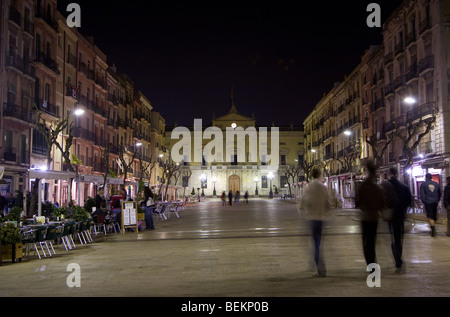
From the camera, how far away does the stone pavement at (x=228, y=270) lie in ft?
20.4

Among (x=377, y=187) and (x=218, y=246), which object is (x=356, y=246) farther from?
(x=377, y=187)

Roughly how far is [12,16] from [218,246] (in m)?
21.8

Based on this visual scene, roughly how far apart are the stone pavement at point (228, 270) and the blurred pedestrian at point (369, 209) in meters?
0.47

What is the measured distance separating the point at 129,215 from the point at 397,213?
10.2 metres

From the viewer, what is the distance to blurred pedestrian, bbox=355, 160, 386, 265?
22.8 feet

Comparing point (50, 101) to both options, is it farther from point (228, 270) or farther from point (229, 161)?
point (229, 161)

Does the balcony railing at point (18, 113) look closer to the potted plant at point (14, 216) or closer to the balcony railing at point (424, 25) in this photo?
the potted plant at point (14, 216)

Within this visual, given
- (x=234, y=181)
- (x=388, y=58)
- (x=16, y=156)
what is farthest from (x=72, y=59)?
(x=234, y=181)

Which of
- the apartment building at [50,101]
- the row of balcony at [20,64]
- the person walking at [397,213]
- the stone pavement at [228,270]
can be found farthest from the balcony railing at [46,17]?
the person walking at [397,213]

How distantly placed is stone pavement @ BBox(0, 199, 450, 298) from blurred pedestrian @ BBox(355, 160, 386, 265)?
0.47 m

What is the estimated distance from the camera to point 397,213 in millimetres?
7777

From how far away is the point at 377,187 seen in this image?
23.2 feet

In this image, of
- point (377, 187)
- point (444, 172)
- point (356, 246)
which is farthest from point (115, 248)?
point (444, 172)

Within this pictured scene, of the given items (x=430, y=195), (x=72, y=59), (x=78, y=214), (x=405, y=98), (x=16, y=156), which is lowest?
(x=78, y=214)
